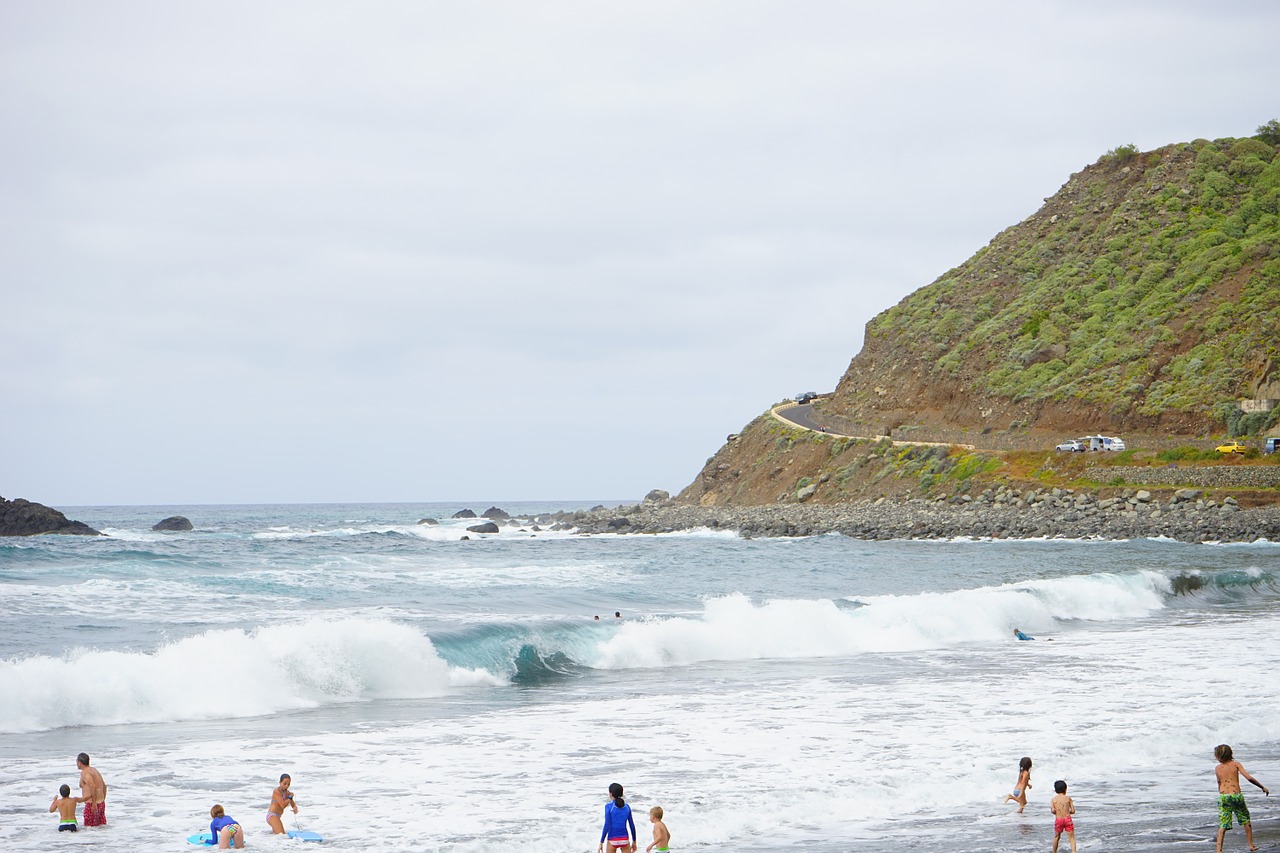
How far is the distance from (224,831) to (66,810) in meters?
2.06

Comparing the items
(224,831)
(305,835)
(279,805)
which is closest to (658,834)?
(305,835)

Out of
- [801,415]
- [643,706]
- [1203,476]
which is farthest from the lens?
[801,415]

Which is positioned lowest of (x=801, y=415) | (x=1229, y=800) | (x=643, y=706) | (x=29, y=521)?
(x=643, y=706)

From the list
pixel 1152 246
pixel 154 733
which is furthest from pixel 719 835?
pixel 1152 246

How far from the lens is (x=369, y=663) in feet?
77.2

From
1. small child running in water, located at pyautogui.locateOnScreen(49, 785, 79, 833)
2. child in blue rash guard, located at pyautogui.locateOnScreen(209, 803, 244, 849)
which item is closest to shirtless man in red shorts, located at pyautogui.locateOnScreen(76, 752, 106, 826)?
small child running in water, located at pyautogui.locateOnScreen(49, 785, 79, 833)

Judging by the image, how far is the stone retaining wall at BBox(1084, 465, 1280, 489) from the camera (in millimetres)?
60625

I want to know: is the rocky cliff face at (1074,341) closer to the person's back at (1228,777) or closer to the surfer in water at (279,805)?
the person's back at (1228,777)

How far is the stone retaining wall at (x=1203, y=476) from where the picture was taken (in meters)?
60.6

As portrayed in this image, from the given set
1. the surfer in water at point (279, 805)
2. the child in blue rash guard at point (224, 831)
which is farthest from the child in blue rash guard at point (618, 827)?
the child in blue rash guard at point (224, 831)

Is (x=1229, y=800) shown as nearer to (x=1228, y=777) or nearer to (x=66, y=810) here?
(x=1228, y=777)

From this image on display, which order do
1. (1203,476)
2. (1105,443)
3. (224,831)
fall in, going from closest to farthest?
(224,831), (1203,476), (1105,443)

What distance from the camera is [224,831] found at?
12367 mm

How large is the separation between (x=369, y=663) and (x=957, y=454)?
61.2 meters
